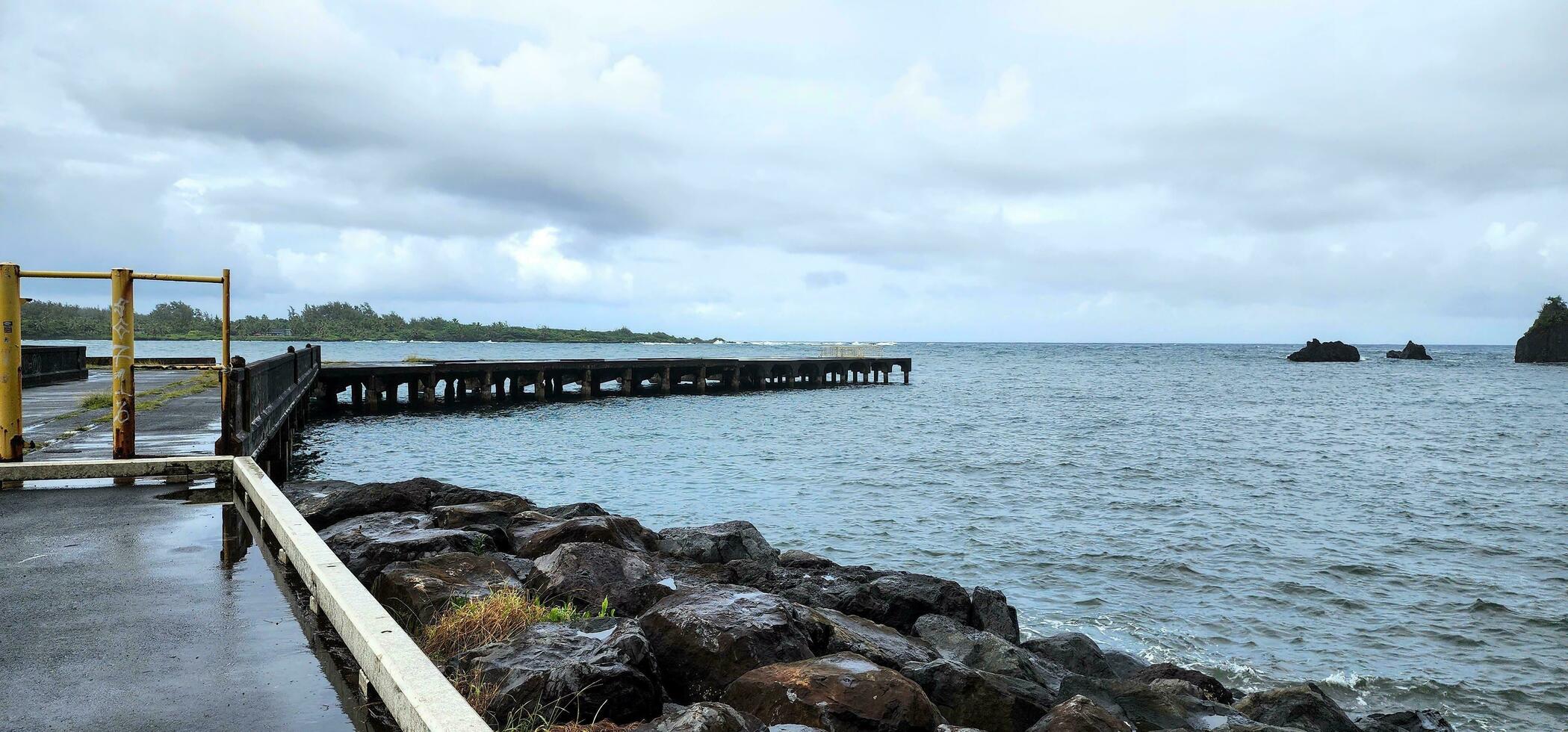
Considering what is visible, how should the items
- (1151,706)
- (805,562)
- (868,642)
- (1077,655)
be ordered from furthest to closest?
(805,562) → (1077,655) → (1151,706) → (868,642)

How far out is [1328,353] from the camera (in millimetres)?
132625

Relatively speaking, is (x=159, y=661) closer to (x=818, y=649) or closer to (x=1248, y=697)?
(x=818, y=649)

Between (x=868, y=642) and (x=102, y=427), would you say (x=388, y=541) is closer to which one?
(x=868, y=642)

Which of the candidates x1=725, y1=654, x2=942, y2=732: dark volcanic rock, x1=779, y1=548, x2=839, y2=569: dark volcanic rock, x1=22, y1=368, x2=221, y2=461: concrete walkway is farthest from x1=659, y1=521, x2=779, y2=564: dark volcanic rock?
x1=725, y1=654, x2=942, y2=732: dark volcanic rock

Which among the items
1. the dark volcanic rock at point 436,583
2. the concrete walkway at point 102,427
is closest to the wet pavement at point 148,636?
the dark volcanic rock at point 436,583

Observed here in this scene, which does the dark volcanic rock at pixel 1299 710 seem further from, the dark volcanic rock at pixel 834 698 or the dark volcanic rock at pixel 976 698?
the dark volcanic rock at pixel 834 698

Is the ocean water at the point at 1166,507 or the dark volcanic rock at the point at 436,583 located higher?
the dark volcanic rock at the point at 436,583

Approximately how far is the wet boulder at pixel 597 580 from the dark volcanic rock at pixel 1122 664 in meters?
4.38

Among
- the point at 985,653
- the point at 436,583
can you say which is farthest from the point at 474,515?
the point at 985,653

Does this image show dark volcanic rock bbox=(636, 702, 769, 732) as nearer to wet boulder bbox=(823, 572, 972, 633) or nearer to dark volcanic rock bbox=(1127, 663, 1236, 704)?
dark volcanic rock bbox=(1127, 663, 1236, 704)

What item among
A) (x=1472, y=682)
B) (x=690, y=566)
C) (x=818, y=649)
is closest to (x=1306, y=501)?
(x=1472, y=682)

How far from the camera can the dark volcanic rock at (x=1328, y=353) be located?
13212 centimetres

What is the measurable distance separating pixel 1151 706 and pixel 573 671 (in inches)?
178

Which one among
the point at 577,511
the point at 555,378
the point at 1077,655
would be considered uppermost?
the point at 555,378
